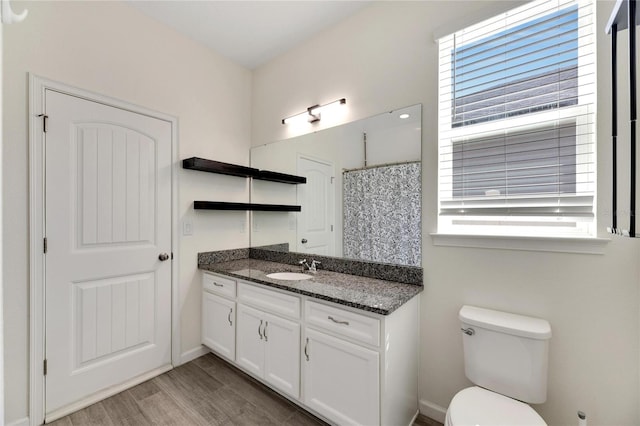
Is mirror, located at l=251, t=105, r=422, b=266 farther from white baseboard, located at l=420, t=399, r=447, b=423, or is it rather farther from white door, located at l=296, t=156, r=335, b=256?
white baseboard, located at l=420, t=399, r=447, b=423

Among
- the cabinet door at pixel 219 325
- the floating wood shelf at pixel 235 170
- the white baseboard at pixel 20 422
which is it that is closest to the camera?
the white baseboard at pixel 20 422

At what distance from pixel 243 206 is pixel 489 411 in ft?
7.29

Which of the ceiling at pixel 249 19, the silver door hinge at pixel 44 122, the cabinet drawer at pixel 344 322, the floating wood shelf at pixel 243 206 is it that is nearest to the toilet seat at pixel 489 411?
the cabinet drawer at pixel 344 322

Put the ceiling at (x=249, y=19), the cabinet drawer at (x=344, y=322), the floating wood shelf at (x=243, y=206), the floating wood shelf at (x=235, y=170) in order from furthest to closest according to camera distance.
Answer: the floating wood shelf at (x=243, y=206), the floating wood shelf at (x=235, y=170), the ceiling at (x=249, y=19), the cabinet drawer at (x=344, y=322)

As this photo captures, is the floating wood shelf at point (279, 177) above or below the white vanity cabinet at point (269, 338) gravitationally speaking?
above

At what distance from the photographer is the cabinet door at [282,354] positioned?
1843 millimetres

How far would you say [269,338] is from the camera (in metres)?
1.99

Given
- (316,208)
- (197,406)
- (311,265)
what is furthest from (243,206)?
(197,406)

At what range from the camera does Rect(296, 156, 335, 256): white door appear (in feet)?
7.89

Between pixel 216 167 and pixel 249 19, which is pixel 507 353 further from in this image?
pixel 249 19

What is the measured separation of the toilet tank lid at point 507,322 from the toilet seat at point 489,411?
0.31m

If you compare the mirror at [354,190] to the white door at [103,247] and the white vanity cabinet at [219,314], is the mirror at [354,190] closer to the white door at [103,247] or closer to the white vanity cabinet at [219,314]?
the white vanity cabinet at [219,314]

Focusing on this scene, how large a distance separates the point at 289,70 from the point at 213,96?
0.74m

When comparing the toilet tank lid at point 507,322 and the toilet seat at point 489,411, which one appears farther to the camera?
the toilet tank lid at point 507,322
